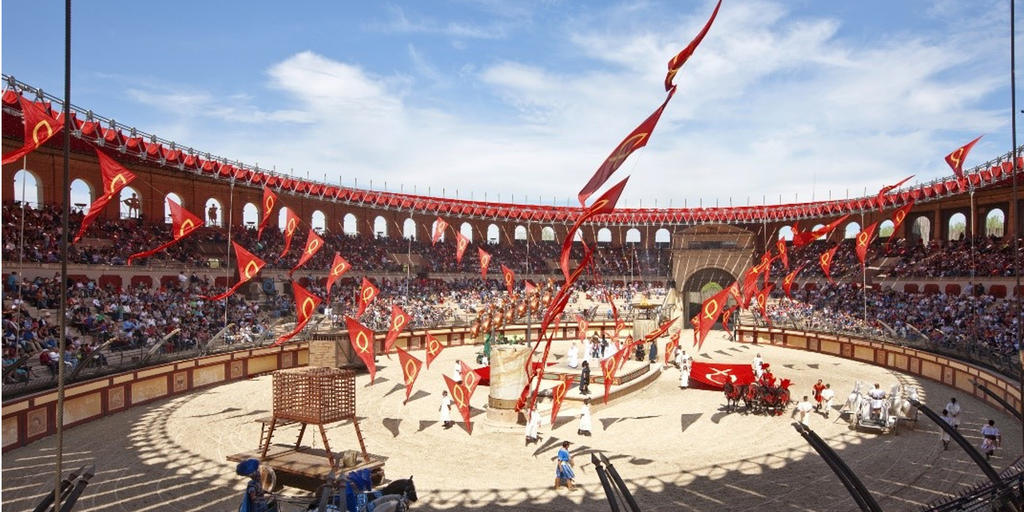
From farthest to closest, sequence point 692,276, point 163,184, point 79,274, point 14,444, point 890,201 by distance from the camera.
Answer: point 692,276 → point 890,201 → point 163,184 → point 79,274 → point 14,444

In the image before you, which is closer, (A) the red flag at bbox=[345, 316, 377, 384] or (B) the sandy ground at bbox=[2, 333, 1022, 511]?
(B) the sandy ground at bbox=[2, 333, 1022, 511]

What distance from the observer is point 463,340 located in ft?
153

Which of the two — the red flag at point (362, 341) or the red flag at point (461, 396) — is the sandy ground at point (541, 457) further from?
the red flag at point (362, 341)

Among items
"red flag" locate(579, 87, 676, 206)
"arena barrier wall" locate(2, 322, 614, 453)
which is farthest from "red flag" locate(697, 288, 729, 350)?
"arena barrier wall" locate(2, 322, 614, 453)

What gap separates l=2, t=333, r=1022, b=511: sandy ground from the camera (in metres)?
15.2

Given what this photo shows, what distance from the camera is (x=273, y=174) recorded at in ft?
147

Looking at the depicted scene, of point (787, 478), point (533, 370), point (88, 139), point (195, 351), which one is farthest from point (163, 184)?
point (787, 478)

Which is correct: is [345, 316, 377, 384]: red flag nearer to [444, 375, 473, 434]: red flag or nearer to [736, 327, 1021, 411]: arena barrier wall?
[444, 375, 473, 434]: red flag

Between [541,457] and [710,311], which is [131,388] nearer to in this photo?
[541,457]

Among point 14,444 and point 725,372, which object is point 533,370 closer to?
point 725,372

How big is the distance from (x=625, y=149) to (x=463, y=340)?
111ft

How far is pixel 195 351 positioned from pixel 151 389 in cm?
325

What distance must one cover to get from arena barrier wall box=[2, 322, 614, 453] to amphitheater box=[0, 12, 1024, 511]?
92mm

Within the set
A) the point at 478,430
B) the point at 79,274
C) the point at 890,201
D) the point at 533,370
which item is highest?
Result: the point at 890,201
